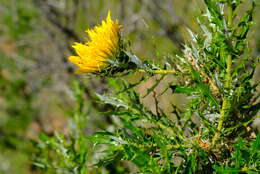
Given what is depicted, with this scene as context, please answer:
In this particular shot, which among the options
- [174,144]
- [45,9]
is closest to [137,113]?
[174,144]

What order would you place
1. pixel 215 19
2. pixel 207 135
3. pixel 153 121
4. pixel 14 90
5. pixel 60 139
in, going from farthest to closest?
1. pixel 14 90
2. pixel 60 139
3. pixel 153 121
4. pixel 207 135
5. pixel 215 19

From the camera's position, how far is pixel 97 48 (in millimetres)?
854

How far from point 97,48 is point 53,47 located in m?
2.66

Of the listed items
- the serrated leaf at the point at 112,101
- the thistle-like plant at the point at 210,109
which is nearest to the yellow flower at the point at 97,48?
the thistle-like plant at the point at 210,109

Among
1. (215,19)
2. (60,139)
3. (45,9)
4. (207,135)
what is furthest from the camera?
(45,9)

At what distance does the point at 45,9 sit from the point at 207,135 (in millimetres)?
2073

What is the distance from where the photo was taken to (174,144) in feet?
2.86

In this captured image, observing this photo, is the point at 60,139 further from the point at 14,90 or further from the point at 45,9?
the point at 14,90

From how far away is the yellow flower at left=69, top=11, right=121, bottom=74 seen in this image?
2.78 ft

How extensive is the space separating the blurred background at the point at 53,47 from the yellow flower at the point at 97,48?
0.40ft

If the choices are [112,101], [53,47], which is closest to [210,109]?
[112,101]

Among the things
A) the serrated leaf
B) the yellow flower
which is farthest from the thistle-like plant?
the serrated leaf

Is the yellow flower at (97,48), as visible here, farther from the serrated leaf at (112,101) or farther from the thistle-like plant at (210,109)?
the serrated leaf at (112,101)

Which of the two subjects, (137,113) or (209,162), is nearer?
(209,162)
